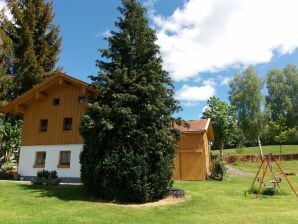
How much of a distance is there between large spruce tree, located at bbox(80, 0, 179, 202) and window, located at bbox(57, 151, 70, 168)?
802 cm

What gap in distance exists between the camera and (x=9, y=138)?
3469 cm

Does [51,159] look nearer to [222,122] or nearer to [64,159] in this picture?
[64,159]

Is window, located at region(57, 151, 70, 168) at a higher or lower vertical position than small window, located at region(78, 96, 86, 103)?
lower

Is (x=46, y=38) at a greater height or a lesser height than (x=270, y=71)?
lesser

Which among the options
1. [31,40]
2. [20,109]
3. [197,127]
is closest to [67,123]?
[20,109]

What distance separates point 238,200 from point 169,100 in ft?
21.3

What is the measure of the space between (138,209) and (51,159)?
13.4 m

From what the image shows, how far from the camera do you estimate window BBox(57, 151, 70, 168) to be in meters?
26.5

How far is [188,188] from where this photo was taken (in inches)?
911

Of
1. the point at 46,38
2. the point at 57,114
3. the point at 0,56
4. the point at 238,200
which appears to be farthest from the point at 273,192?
the point at 46,38

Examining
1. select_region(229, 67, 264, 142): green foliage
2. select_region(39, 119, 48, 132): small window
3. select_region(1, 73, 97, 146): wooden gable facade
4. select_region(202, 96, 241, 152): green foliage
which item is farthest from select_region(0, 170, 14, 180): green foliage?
select_region(229, 67, 264, 142): green foliage

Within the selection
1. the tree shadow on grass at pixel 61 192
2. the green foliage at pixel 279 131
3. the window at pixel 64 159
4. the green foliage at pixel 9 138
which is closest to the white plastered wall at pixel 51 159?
the window at pixel 64 159

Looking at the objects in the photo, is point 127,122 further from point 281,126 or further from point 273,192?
point 281,126

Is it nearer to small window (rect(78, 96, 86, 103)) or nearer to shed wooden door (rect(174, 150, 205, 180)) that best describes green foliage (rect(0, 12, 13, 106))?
small window (rect(78, 96, 86, 103))
